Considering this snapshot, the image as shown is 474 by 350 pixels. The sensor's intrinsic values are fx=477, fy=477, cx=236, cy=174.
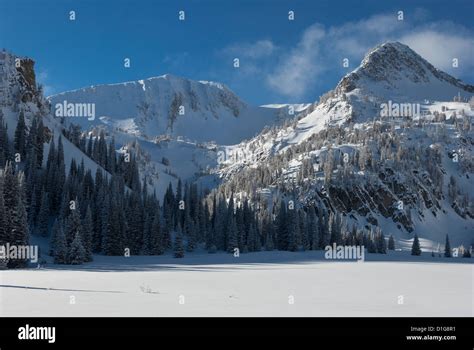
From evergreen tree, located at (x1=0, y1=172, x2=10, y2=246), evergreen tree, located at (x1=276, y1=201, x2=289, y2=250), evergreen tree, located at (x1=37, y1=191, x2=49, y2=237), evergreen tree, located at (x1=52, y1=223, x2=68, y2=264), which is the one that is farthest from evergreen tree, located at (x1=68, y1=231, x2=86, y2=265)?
evergreen tree, located at (x1=276, y1=201, x2=289, y2=250)

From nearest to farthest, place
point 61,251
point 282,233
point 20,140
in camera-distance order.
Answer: point 61,251, point 282,233, point 20,140

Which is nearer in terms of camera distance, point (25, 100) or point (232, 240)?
point (232, 240)

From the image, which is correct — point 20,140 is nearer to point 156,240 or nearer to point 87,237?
point 156,240

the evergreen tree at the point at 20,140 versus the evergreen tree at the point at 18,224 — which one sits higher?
the evergreen tree at the point at 20,140

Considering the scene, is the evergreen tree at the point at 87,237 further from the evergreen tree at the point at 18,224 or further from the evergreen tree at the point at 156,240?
the evergreen tree at the point at 156,240

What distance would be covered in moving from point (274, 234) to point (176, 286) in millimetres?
80434

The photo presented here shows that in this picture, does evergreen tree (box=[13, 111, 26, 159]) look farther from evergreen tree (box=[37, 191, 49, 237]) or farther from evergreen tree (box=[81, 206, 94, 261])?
evergreen tree (box=[81, 206, 94, 261])

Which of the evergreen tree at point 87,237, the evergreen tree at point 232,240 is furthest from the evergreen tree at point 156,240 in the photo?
the evergreen tree at point 232,240

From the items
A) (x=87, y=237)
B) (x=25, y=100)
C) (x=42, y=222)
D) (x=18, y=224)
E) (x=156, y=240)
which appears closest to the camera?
(x=18, y=224)

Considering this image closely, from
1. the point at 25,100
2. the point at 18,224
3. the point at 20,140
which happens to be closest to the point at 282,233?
the point at 20,140

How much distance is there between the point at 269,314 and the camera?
15.1 m

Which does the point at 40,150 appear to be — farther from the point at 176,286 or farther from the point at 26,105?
the point at 176,286

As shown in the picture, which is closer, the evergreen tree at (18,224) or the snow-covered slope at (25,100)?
the evergreen tree at (18,224)
